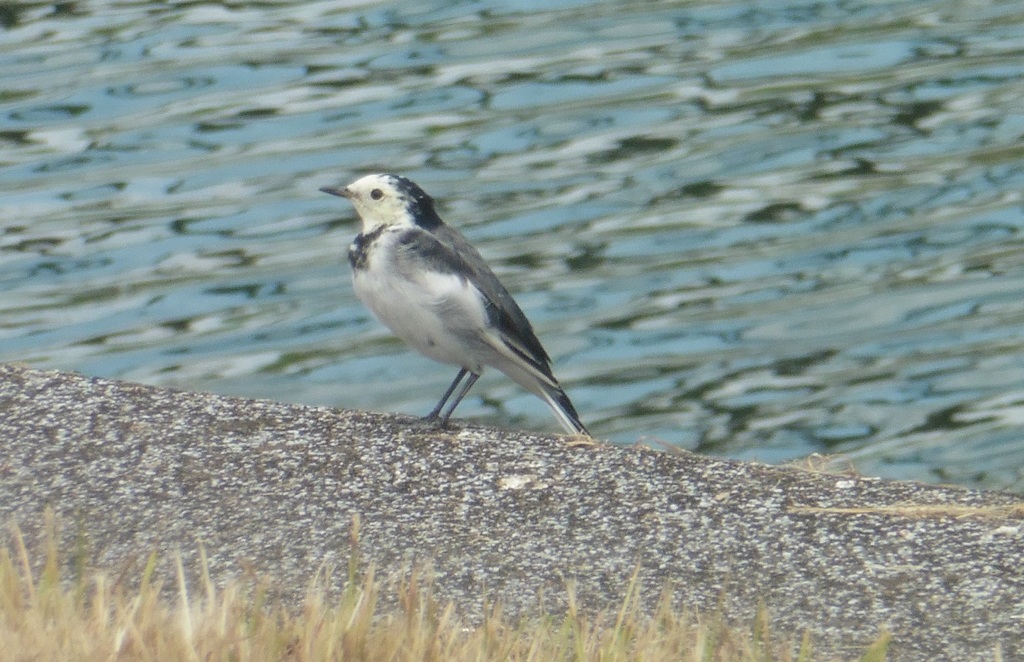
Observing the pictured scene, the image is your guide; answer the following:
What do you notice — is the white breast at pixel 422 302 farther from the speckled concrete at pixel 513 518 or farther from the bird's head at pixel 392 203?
the speckled concrete at pixel 513 518

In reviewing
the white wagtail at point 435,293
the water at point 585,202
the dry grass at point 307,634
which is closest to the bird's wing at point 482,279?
the white wagtail at point 435,293

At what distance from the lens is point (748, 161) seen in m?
10.2

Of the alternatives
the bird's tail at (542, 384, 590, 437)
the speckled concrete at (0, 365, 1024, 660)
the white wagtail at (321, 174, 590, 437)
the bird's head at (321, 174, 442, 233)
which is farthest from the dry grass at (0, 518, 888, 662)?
the bird's head at (321, 174, 442, 233)

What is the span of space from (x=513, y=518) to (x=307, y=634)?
46.6 inches

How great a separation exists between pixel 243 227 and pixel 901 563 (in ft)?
20.0

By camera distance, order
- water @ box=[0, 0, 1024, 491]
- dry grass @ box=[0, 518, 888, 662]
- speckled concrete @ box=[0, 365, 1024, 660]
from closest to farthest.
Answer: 1. dry grass @ box=[0, 518, 888, 662]
2. speckled concrete @ box=[0, 365, 1024, 660]
3. water @ box=[0, 0, 1024, 491]

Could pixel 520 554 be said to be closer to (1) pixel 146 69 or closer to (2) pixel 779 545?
(2) pixel 779 545

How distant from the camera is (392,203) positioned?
18.7ft

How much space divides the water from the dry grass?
379 centimetres

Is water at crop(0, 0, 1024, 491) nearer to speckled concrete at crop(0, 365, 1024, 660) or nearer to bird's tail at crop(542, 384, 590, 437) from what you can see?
bird's tail at crop(542, 384, 590, 437)

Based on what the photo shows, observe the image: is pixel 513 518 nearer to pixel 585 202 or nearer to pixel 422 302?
pixel 422 302

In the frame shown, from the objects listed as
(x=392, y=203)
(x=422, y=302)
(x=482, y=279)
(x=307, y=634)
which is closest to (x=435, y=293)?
(x=422, y=302)

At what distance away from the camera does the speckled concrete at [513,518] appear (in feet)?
13.5

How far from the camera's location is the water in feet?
26.6
